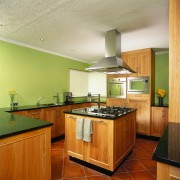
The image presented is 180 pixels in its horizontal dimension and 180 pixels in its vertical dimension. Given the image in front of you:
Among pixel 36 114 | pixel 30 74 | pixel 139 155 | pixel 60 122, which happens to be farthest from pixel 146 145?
pixel 30 74

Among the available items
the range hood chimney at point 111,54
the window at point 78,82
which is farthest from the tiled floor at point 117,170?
the window at point 78,82

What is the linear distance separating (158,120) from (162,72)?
1479 mm

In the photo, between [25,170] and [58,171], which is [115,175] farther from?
[25,170]

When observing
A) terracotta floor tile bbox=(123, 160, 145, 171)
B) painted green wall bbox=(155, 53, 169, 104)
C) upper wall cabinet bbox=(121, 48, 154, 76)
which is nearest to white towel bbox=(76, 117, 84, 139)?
terracotta floor tile bbox=(123, 160, 145, 171)

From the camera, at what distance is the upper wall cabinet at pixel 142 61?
3.75m

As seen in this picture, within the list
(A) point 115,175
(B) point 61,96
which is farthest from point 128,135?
(B) point 61,96

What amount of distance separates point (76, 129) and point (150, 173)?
1.40 m

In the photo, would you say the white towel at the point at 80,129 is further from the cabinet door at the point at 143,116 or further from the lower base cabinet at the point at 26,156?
Result: the cabinet door at the point at 143,116

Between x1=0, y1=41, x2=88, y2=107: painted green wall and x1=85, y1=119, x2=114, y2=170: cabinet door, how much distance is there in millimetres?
2169

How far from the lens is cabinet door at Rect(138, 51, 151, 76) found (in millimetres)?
3756

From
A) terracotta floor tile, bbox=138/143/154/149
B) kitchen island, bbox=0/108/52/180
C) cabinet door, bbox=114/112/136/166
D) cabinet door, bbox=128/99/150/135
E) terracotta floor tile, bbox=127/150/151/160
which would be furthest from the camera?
cabinet door, bbox=128/99/150/135

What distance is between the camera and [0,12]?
205cm

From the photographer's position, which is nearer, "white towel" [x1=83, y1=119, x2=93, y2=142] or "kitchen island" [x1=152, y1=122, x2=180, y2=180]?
"kitchen island" [x1=152, y1=122, x2=180, y2=180]

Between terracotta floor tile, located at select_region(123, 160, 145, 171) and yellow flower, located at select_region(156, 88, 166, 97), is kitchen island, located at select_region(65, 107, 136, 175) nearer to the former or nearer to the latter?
terracotta floor tile, located at select_region(123, 160, 145, 171)
